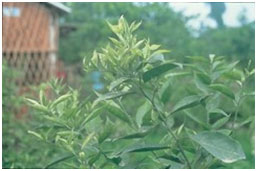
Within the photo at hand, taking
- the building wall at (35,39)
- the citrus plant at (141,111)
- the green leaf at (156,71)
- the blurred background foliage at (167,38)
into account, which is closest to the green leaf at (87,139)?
the citrus plant at (141,111)

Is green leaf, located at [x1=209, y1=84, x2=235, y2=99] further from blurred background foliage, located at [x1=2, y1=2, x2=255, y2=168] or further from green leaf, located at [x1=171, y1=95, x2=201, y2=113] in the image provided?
blurred background foliage, located at [x1=2, y1=2, x2=255, y2=168]

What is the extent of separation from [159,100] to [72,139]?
0.13 m

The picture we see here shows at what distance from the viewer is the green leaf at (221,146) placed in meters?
0.71

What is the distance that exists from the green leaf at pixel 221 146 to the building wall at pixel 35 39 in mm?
5790

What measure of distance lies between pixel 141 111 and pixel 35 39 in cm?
606

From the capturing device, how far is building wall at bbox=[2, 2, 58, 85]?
650 cm

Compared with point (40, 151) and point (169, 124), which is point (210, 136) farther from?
point (40, 151)

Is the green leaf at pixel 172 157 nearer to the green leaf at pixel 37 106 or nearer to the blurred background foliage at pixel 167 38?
the green leaf at pixel 37 106

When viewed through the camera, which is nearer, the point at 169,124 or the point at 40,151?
the point at 169,124

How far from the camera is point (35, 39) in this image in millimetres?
6754

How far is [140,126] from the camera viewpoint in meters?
0.83

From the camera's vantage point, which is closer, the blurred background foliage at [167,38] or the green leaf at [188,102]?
the green leaf at [188,102]

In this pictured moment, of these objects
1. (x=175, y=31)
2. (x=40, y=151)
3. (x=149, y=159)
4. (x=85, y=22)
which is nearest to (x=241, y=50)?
(x=175, y=31)

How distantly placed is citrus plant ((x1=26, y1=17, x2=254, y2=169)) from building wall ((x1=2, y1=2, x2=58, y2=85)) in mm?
5682
